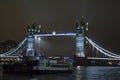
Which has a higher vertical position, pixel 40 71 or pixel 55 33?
pixel 55 33

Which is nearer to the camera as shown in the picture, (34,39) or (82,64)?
(82,64)

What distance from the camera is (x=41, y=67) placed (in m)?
59.6

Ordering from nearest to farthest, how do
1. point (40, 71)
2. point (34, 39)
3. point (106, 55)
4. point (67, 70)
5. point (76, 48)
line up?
1. point (40, 71)
2. point (67, 70)
3. point (106, 55)
4. point (76, 48)
5. point (34, 39)

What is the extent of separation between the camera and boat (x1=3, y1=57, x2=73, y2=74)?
5972cm

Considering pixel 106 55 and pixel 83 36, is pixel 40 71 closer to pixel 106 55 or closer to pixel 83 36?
pixel 106 55

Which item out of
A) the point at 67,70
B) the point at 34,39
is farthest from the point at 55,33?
the point at 67,70

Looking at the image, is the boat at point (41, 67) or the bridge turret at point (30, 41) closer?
the boat at point (41, 67)

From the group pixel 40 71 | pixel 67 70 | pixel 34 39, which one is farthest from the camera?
pixel 34 39

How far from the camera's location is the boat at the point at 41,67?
196ft

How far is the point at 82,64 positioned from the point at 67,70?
5258 centimetres

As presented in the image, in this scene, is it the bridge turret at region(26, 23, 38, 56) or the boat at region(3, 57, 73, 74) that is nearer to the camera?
the boat at region(3, 57, 73, 74)

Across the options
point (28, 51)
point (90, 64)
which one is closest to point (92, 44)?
point (90, 64)

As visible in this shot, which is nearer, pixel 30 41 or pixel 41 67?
pixel 41 67

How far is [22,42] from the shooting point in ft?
422
